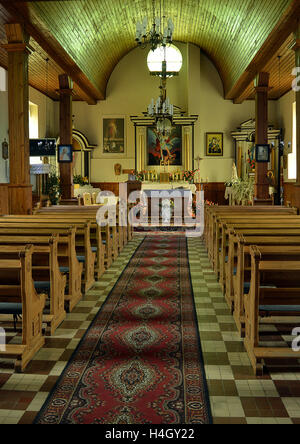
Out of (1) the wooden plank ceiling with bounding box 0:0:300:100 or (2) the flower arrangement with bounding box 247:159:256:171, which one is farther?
(2) the flower arrangement with bounding box 247:159:256:171

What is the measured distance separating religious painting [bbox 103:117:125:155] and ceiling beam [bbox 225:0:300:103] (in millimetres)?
4968

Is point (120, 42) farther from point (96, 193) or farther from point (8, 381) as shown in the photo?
point (8, 381)

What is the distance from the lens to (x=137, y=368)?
3.43 m

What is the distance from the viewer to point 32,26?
332 inches

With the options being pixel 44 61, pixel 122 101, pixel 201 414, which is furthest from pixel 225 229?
pixel 122 101

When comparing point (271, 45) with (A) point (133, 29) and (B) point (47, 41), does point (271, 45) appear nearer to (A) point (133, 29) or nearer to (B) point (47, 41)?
(B) point (47, 41)

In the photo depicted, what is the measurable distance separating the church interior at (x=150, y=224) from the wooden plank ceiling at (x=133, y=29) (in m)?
0.07

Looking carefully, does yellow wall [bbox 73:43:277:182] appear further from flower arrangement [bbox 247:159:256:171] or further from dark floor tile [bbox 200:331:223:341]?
dark floor tile [bbox 200:331:223:341]

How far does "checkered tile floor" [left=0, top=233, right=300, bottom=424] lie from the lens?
2760mm

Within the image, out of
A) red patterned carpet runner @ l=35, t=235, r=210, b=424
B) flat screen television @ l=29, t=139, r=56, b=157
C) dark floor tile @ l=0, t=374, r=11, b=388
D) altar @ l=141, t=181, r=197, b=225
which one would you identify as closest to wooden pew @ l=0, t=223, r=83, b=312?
red patterned carpet runner @ l=35, t=235, r=210, b=424

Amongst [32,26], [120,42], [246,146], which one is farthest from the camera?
[246,146]

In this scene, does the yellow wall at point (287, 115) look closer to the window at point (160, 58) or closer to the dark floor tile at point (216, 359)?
the window at point (160, 58)

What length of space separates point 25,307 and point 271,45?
27.8 ft

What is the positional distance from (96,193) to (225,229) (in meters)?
12.1
